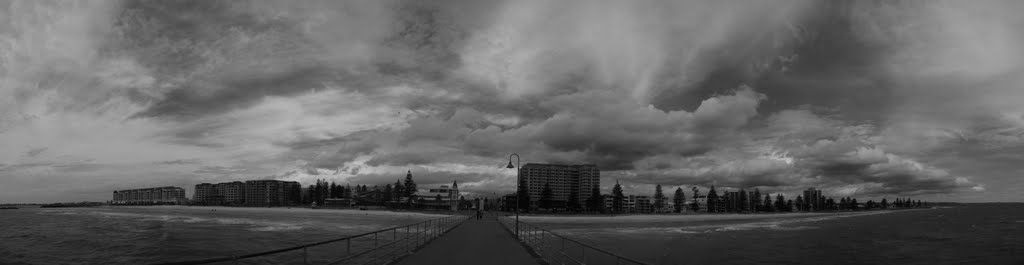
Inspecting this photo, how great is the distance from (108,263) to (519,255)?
2648 cm

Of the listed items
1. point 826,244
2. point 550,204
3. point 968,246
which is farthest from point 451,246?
point 550,204

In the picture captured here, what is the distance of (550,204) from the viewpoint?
18825 centimetres

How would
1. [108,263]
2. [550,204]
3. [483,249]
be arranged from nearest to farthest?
[483,249] < [108,263] < [550,204]

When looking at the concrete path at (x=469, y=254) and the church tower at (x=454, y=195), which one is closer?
the concrete path at (x=469, y=254)

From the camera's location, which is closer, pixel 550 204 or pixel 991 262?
pixel 991 262

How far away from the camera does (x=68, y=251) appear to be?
3944cm

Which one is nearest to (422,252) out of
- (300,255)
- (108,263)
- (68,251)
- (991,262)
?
(300,255)

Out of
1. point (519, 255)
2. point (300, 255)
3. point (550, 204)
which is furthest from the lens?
point (550, 204)

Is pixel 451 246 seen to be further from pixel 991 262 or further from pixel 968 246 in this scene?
pixel 968 246

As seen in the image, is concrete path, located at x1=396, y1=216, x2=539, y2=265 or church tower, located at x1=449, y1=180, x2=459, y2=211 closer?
concrete path, located at x1=396, y1=216, x2=539, y2=265

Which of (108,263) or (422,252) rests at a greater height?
(422,252)

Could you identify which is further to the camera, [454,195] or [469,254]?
[454,195]

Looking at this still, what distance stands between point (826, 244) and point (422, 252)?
167ft

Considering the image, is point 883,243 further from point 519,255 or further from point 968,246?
point 519,255
